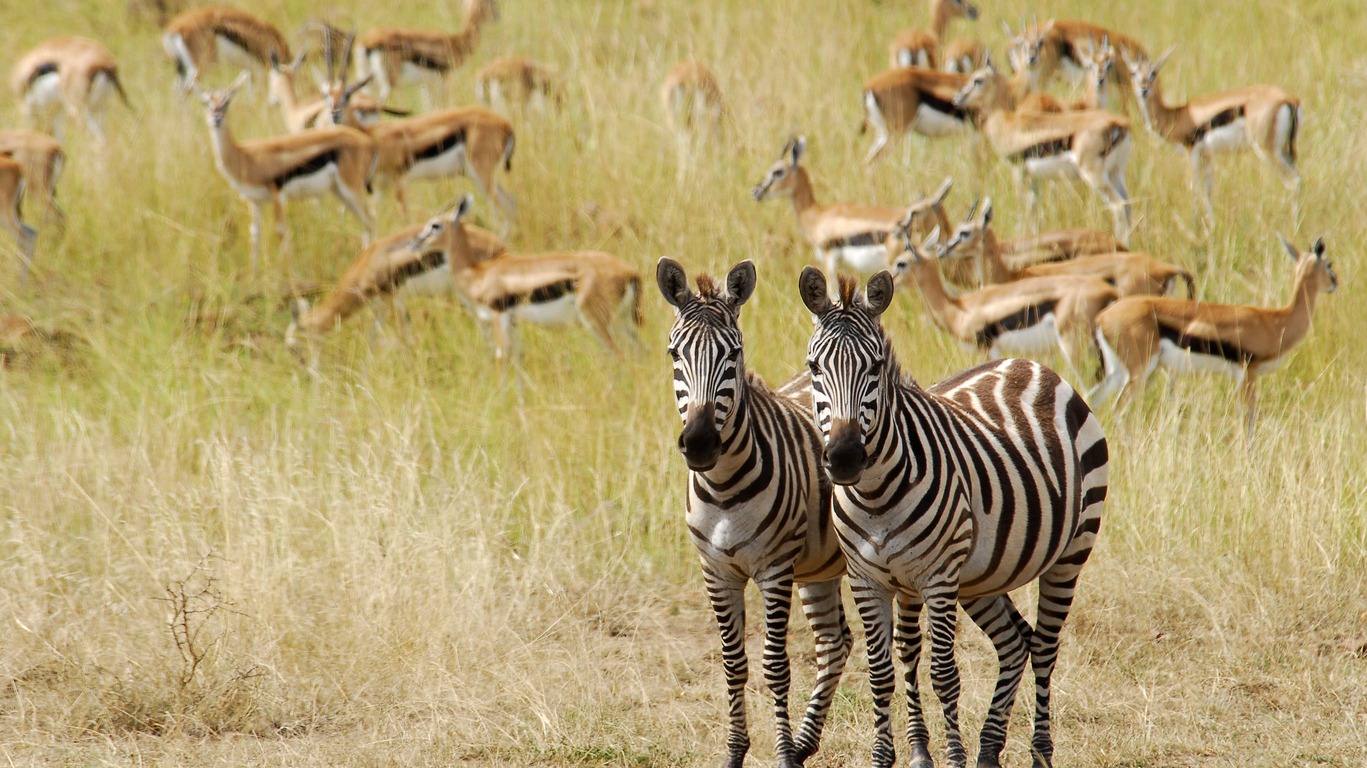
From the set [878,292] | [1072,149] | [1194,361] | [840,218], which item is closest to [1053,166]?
[1072,149]

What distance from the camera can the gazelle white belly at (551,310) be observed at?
8656mm

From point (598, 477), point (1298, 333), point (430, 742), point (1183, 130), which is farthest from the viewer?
point (1183, 130)

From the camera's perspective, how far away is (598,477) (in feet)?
22.9

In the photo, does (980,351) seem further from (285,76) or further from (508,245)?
(285,76)

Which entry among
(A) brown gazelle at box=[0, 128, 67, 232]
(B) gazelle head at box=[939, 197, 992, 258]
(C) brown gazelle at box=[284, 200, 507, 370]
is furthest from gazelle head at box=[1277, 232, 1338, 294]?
(A) brown gazelle at box=[0, 128, 67, 232]

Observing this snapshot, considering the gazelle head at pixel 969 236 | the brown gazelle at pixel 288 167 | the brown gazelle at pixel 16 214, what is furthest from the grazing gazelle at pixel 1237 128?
the brown gazelle at pixel 16 214

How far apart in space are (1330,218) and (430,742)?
753 cm

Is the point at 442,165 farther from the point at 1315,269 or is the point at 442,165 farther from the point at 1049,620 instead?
the point at 1049,620

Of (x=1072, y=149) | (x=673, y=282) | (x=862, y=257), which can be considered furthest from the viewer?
(x=1072, y=149)

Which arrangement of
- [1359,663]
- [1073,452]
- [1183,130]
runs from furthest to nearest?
[1183,130] < [1359,663] < [1073,452]

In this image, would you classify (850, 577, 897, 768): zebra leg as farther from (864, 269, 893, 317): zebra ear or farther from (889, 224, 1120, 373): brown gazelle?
(889, 224, 1120, 373): brown gazelle

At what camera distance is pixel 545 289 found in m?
8.69

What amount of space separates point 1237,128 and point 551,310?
16.9 ft

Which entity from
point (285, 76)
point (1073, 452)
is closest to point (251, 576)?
point (1073, 452)
